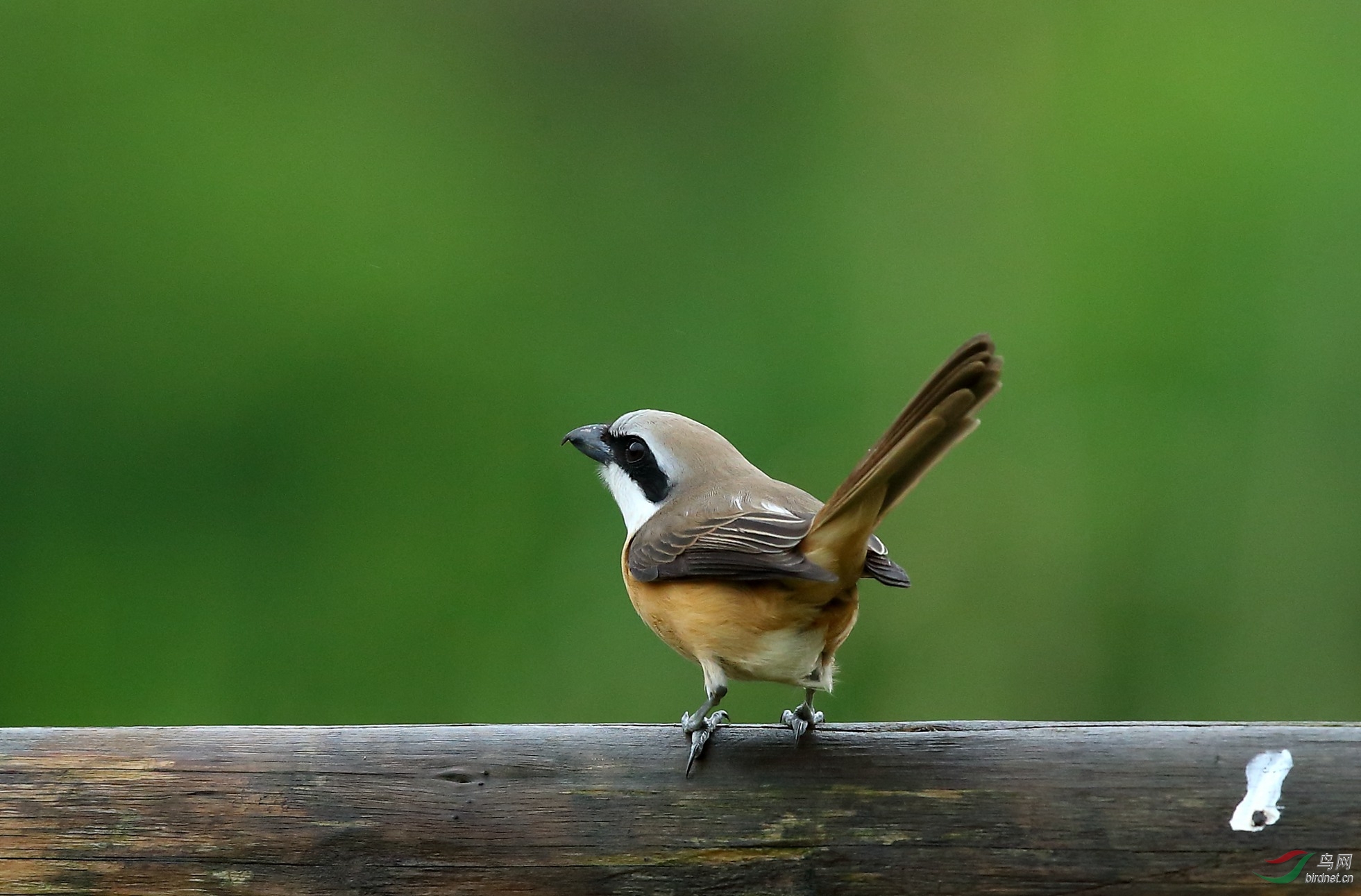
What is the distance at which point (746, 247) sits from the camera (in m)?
5.25

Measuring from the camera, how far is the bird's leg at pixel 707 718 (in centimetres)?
202

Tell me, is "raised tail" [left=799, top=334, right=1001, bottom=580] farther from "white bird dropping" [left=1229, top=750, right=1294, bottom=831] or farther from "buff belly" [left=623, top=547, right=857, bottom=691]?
"white bird dropping" [left=1229, top=750, right=1294, bottom=831]

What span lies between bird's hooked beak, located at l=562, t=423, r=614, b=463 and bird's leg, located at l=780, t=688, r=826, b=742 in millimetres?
939

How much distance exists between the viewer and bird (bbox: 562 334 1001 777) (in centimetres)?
202

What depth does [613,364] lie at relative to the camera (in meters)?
4.94

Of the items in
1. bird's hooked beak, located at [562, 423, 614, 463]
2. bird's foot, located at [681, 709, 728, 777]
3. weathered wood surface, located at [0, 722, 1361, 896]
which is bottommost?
weathered wood surface, located at [0, 722, 1361, 896]

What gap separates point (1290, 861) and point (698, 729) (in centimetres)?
94

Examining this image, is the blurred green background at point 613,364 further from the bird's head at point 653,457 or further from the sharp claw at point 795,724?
the sharp claw at point 795,724

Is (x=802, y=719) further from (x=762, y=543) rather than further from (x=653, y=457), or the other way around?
(x=653, y=457)

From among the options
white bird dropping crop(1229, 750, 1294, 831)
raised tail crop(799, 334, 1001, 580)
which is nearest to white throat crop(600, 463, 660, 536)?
raised tail crop(799, 334, 1001, 580)

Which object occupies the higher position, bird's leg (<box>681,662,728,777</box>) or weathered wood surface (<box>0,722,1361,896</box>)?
bird's leg (<box>681,662,728,777</box>)

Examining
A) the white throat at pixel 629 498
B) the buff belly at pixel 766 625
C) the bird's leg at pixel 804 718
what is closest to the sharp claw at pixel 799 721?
the bird's leg at pixel 804 718

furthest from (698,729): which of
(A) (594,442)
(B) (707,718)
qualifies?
(A) (594,442)

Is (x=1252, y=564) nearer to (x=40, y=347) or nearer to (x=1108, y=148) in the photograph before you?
(x=1108, y=148)
